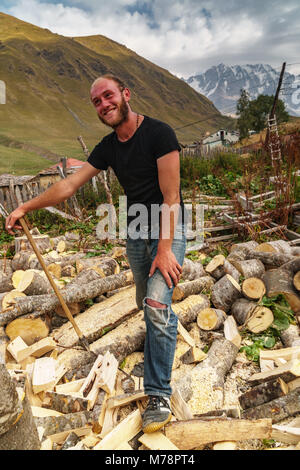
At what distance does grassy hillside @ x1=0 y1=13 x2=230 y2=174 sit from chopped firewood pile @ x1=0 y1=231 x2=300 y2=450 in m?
25.5

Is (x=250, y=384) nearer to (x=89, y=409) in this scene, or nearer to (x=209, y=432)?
(x=209, y=432)

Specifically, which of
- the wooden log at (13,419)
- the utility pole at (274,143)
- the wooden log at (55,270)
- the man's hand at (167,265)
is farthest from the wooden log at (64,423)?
the utility pole at (274,143)

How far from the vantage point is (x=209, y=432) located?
1.75 metres

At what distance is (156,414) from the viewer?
181 centimetres

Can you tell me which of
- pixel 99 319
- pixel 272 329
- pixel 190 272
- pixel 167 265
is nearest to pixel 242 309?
pixel 272 329

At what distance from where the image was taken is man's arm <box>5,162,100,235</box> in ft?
8.06

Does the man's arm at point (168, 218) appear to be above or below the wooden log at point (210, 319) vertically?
above

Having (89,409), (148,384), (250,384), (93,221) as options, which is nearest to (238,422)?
(148,384)

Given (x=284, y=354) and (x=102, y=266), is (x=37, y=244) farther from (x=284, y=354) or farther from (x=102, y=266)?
(x=284, y=354)

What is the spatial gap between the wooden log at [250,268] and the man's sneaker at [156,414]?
2.29 metres

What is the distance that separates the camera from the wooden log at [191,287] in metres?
3.42

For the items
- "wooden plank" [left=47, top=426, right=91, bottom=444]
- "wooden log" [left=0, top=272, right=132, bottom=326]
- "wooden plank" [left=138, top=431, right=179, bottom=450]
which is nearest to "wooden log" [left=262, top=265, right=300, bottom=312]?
"wooden log" [left=0, top=272, right=132, bottom=326]

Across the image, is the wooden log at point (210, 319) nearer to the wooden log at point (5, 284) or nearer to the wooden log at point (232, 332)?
the wooden log at point (232, 332)

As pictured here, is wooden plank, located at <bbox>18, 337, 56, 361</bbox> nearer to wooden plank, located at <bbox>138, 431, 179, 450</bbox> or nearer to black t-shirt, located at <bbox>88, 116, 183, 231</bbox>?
wooden plank, located at <bbox>138, 431, 179, 450</bbox>
